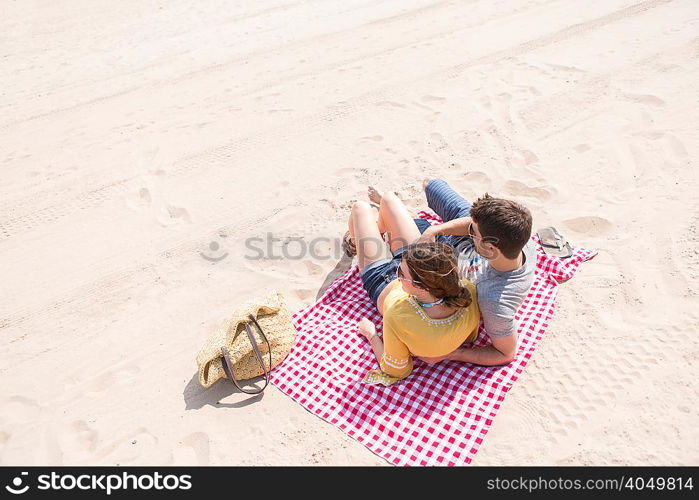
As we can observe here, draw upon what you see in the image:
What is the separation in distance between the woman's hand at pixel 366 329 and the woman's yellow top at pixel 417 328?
0.34 m

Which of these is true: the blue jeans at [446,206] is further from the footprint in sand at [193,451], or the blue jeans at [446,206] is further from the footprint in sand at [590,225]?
the footprint in sand at [193,451]

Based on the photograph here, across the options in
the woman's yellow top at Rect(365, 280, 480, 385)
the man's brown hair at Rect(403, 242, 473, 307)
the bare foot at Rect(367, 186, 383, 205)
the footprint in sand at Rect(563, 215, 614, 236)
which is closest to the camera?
the man's brown hair at Rect(403, 242, 473, 307)

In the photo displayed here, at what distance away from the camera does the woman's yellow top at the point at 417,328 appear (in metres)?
3.43

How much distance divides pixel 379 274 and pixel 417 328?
0.81m

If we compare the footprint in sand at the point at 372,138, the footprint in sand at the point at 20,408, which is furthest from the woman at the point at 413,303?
the footprint in sand at the point at 372,138

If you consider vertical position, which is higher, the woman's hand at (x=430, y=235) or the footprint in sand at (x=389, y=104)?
the footprint in sand at (x=389, y=104)

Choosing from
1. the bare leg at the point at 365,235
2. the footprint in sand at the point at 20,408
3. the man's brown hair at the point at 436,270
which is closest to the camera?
the man's brown hair at the point at 436,270

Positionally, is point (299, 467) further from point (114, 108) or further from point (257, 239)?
point (114, 108)

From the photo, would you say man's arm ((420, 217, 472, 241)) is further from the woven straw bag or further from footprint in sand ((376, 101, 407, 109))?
footprint in sand ((376, 101, 407, 109))

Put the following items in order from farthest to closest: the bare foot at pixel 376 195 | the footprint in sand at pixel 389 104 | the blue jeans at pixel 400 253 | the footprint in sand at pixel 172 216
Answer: the footprint in sand at pixel 389 104 → the footprint in sand at pixel 172 216 → the bare foot at pixel 376 195 → the blue jeans at pixel 400 253

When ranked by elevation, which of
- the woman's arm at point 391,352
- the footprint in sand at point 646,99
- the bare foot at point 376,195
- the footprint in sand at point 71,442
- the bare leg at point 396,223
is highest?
the footprint in sand at point 646,99

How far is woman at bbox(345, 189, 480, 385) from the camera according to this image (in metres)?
3.19

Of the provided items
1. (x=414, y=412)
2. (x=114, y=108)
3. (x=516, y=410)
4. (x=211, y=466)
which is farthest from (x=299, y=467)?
(x=114, y=108)

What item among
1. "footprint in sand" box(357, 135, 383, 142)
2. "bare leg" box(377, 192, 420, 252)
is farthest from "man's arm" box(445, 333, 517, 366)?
"footprint in sand" box(357, 135, 383, 142)
